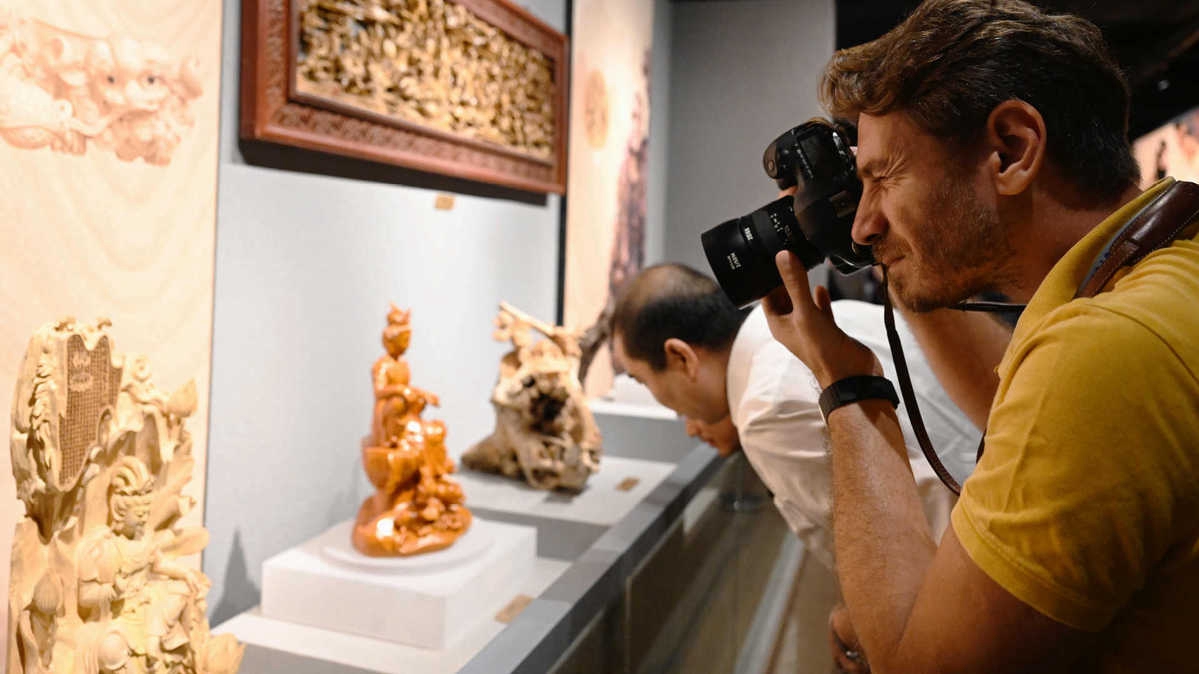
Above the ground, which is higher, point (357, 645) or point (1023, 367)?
point (1023, 367)

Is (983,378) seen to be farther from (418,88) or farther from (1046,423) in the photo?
(418,88)

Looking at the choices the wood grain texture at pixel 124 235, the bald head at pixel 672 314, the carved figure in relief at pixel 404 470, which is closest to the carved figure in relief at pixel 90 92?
the wood grain texture at pixel 124 235

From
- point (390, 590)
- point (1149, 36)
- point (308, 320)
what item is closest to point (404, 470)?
point (390, 590)

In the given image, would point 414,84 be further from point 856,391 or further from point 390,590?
point 856,391

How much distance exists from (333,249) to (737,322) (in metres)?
0.93

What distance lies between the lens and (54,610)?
1036 mm

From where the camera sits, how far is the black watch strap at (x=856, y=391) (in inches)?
39.2

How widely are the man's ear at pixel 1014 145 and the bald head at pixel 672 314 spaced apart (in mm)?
985

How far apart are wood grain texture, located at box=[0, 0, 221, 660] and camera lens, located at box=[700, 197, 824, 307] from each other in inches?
37.5

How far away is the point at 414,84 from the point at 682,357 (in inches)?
39.2

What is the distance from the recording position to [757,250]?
47.3 inches

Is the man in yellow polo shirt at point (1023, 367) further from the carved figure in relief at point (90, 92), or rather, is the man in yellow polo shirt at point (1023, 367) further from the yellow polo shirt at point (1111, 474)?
the carved figure in relief at point (90, 92)

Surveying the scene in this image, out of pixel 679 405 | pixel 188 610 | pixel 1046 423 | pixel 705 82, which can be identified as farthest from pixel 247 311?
pixel 705 82

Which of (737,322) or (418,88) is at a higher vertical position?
(418,88)
